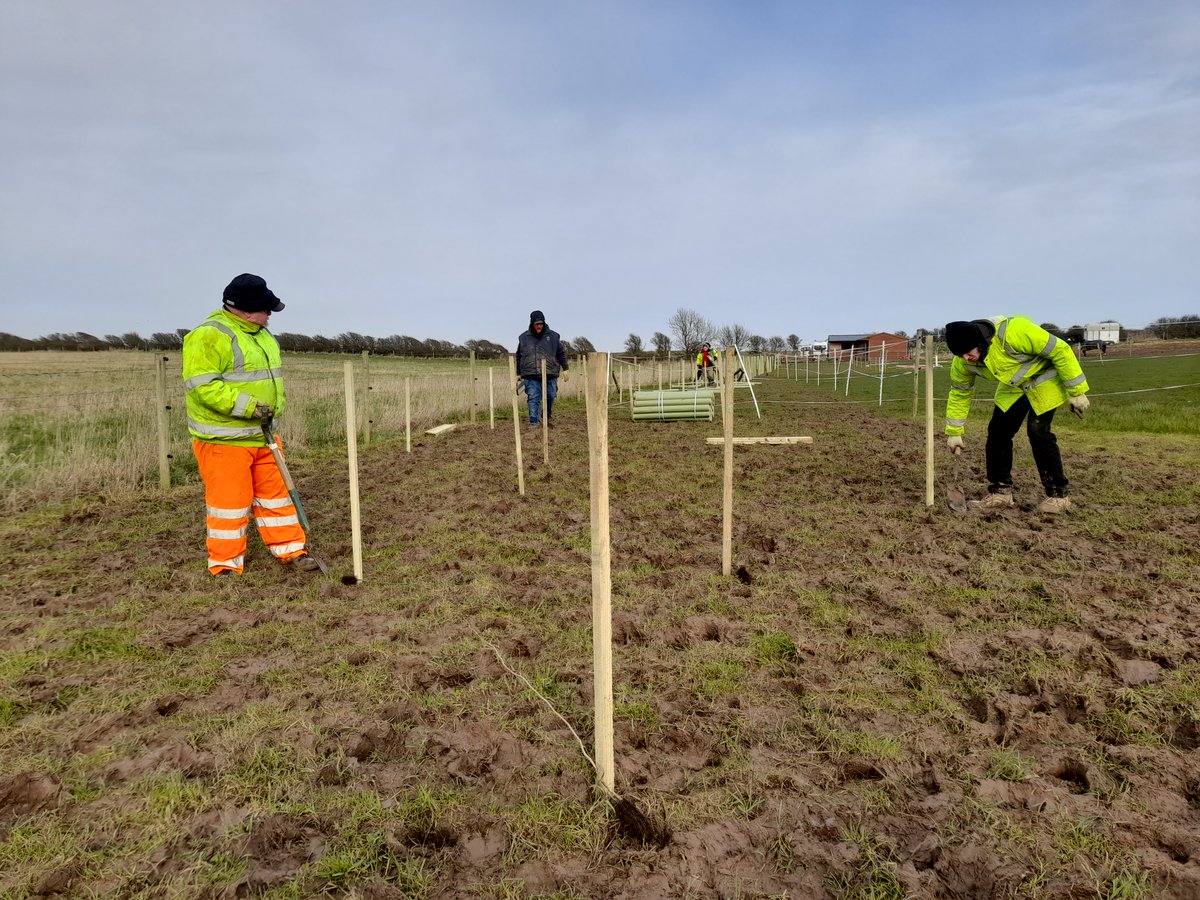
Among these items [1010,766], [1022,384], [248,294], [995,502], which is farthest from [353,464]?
[995,502]

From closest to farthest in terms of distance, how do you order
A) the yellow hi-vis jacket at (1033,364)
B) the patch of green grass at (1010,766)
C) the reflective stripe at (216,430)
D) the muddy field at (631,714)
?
1. the muddy field at (631,714)
2. the patch of green grass at (1010,766)
3. the reflective stripe at (216,430)
4. the yellow hi-vis jacket at (1033,364)

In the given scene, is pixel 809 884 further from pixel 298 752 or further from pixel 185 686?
pixel 185 686

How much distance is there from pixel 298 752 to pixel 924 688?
256cm

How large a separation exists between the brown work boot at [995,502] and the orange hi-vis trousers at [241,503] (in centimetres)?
565

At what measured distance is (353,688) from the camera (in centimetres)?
304

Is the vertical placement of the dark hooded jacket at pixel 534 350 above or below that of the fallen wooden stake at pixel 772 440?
above

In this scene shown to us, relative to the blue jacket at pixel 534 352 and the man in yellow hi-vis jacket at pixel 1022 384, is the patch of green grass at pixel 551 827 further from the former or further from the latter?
the blue jacket at pixel 534 352

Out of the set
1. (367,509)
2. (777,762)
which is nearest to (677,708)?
(777,762)

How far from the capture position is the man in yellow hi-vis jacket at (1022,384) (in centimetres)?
558

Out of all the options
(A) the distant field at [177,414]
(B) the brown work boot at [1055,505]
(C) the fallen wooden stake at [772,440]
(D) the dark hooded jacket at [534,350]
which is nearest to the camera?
(B) the brown work boot at [1055,505]

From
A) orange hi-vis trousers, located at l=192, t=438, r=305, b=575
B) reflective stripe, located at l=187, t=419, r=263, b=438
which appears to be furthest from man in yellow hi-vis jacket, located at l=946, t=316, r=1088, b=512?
reflective stripe, located at l=187, t=419, r=263, b=438

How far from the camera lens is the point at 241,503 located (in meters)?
4.68

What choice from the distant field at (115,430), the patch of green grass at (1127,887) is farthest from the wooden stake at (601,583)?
the distant field at (115,430)

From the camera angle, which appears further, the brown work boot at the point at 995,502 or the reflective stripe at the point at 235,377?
the brown work boot at the point at 995,502
